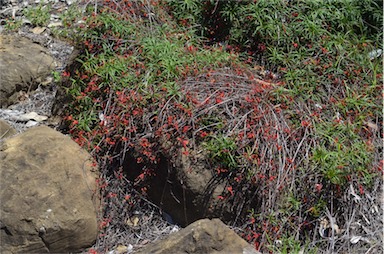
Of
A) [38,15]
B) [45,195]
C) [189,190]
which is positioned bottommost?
[189,190]

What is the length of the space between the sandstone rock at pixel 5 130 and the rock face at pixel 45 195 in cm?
29

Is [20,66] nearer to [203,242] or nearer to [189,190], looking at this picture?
[189,190]

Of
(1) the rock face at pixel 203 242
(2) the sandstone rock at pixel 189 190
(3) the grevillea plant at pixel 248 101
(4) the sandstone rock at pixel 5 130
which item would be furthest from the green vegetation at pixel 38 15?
(1) the rock face at pixel 203 242

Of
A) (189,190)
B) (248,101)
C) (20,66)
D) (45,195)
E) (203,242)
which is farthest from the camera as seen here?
(20,66)

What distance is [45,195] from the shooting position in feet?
12.0

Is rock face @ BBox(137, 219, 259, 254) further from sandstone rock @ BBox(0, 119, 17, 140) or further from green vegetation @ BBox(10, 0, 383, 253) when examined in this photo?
sandstone rock @ BBox(0, 119, 17, 140)

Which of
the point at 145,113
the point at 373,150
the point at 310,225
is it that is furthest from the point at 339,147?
the point at 145,113

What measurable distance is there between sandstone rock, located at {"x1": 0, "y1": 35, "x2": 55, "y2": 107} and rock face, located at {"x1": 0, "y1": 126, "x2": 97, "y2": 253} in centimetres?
94

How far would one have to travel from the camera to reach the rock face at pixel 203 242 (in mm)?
3230

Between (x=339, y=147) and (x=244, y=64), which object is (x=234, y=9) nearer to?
(x=244, y=64)

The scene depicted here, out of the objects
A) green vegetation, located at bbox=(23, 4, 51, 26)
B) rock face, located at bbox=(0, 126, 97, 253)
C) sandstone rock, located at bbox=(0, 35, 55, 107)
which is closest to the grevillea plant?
rock face, located at bbox=(0, 126, 97, 253)

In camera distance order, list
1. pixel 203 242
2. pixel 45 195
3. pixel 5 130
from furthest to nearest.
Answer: pixel 5 130 < pixel 45 195 < pixel 203 242

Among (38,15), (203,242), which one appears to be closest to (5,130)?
(38,15)

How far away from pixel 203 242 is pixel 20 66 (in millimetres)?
2429
